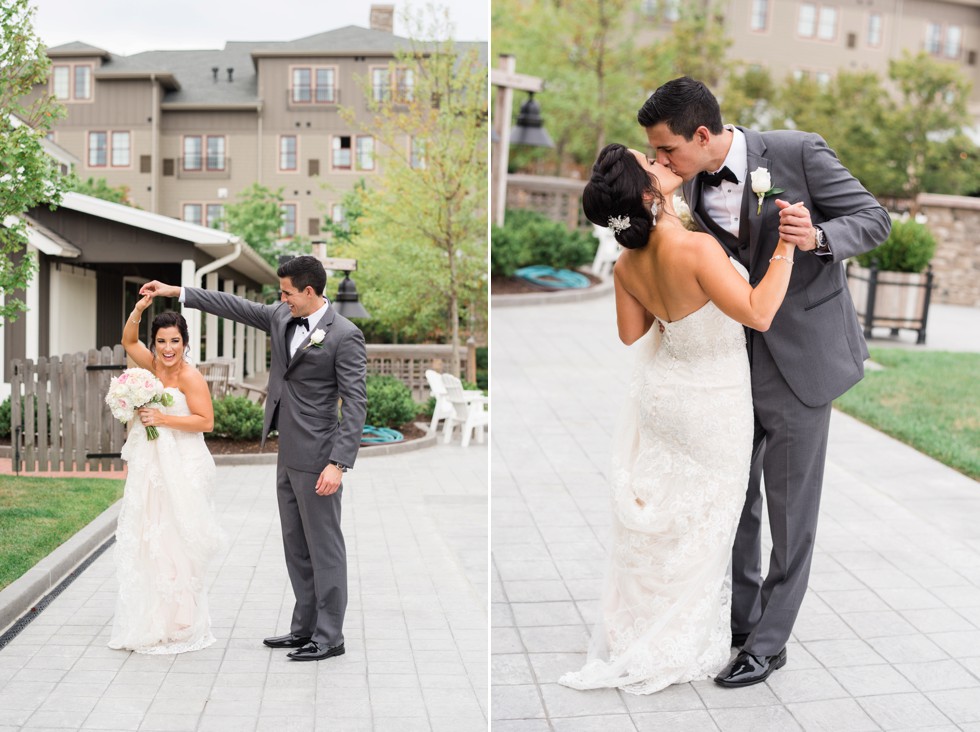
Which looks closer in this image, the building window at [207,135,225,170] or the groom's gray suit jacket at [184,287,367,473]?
the groom's gray suit jacket at [184,287,367,473]

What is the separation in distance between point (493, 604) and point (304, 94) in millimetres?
5081

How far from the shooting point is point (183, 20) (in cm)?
671

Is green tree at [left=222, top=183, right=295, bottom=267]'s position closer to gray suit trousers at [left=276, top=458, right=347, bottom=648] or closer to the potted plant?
gray suit trousers at [left=276, top=458, right=347, bottom=648]

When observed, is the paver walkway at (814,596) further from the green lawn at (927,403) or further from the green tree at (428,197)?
the green tree at (428,197)

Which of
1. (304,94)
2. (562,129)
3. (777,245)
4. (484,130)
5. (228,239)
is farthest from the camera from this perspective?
(562,129)

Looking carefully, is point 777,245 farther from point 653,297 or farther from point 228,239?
point 228,239

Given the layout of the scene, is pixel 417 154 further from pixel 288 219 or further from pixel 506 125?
pixel 506 125

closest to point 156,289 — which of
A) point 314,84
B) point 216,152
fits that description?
point 216,152

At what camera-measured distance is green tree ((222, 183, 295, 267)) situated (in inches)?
283

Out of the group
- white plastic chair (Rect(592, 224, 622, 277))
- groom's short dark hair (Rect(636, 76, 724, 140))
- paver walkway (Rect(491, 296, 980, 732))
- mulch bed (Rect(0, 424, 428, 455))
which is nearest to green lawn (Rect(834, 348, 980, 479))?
paver walkway (Rect(491, 296, 980, 732))

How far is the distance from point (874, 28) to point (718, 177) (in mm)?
40730

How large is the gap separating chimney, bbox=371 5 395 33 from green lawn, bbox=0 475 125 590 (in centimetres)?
448

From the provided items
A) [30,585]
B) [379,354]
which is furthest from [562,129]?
[30,585]

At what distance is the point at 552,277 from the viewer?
707 inches
